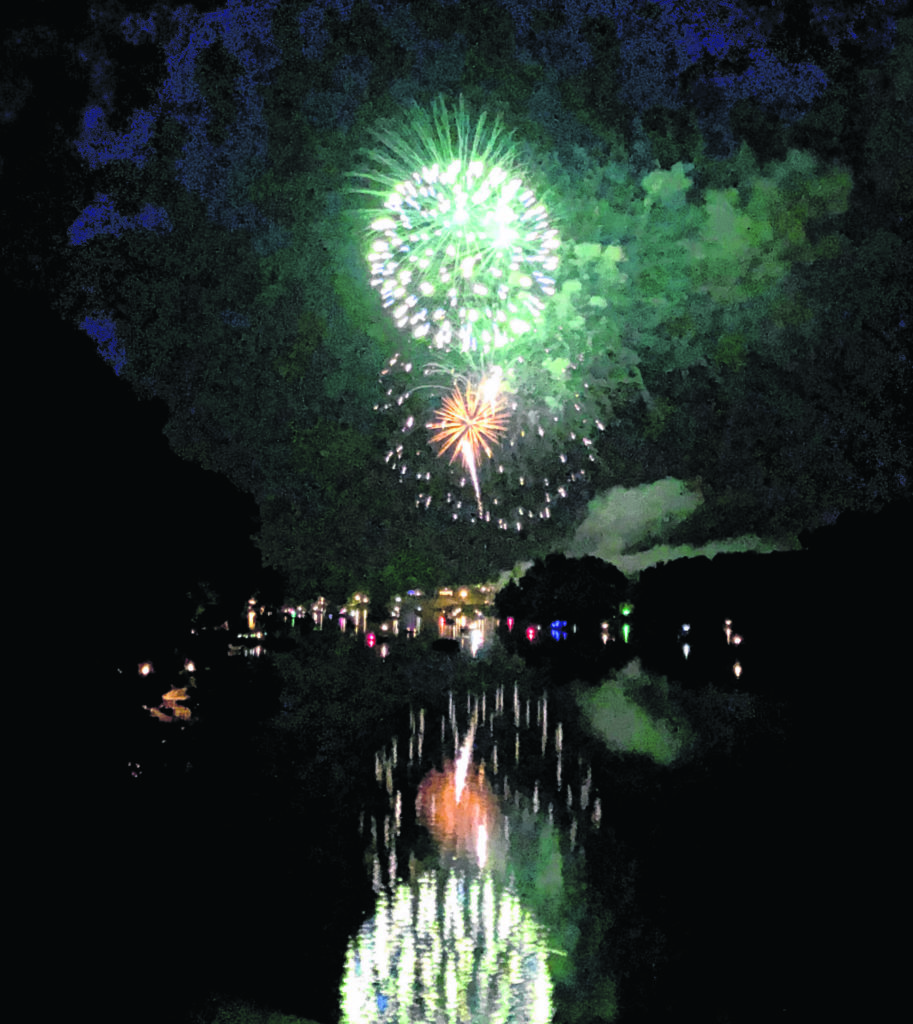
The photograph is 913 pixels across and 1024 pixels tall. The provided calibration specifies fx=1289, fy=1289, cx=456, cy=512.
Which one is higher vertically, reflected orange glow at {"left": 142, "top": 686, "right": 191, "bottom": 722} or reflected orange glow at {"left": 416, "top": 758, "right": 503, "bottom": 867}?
reflected orange glow at {"left": 142, "top": 686, "right": 191, "bottom": 722}

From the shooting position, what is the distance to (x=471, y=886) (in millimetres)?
8312

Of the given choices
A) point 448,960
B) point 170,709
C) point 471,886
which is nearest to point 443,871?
point 471,886

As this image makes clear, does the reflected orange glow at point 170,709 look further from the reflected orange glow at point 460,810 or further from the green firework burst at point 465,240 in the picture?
the green firework burst at point 465,240

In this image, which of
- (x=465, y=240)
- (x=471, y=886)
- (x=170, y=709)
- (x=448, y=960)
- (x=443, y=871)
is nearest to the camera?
(x=448, y=960)

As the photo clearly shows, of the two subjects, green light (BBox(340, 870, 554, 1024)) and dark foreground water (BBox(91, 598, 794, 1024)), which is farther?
dark foreground water (BBox(91, 598, 794, 1024))

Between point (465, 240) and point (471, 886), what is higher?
point (465, 240)

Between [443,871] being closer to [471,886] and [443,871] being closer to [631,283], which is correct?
[471,886]

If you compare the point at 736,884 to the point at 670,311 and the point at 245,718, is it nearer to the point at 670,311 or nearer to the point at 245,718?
the point at 245,718

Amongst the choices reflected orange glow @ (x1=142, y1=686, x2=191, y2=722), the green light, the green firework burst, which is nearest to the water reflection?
the green light

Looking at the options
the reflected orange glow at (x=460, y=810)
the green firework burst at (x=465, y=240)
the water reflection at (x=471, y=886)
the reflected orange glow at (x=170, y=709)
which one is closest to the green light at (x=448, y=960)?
the water reflection at (x=471, y=886)

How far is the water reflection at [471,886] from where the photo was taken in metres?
6.05

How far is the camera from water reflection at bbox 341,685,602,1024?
6047 millimetres

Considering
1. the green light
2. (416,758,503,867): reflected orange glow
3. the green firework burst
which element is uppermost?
the green firework burst

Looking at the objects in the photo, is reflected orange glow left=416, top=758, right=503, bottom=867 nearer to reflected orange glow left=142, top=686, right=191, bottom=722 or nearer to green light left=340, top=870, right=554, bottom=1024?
green light left=340, top=870, right=554, bottom=1024
